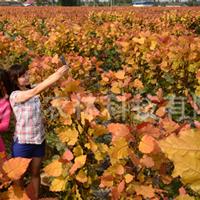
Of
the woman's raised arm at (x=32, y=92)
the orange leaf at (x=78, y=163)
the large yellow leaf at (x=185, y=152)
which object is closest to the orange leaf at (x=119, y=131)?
the orange leaf at (x=78, y=163)

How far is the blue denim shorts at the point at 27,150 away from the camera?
3633 mm

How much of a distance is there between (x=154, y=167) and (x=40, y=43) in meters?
6.82

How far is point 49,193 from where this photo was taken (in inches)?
177

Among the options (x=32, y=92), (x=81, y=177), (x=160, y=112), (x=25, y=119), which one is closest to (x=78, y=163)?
(x=81, y=177)

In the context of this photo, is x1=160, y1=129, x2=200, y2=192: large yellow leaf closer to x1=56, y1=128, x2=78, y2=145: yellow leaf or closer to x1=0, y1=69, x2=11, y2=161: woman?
x1=56, y1=128, x2=78, y2=145: yellow leaf

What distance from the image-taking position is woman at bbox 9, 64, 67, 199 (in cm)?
351

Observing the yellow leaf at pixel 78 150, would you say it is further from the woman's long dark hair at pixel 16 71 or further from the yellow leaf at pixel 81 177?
the woman's long dark hair at pixel 16 71

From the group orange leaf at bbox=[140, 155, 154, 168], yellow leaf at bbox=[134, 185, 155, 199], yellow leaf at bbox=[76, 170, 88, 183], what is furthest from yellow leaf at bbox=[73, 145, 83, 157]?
orange leaf at bbox=[140, 155, 154, 168]

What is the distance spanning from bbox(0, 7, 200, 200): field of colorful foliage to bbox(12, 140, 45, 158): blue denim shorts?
0.74 feet

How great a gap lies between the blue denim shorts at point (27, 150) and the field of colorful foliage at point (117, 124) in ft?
0.74

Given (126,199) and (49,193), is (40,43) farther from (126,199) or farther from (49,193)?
(126,199)

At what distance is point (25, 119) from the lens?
3.62m

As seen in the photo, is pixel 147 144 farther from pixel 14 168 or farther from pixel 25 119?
pixel 25 119

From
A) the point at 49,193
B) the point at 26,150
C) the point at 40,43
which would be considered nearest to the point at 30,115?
the point at 26,150
